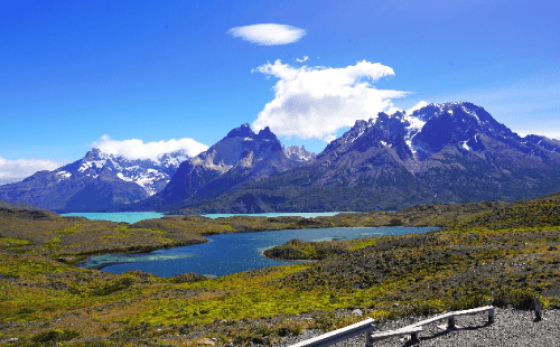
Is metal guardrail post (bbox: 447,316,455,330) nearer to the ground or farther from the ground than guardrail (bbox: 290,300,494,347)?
nearer to the ground

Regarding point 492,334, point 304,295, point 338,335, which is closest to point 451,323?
point 492,334

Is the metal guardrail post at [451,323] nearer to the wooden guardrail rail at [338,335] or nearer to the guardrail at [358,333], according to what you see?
the guardrail at [358,333]

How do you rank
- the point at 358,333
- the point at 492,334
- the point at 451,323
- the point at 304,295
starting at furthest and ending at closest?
the point at 304,295 → the point at 451,323 → the point at 492,334 → the point at 358,333

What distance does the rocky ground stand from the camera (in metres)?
16.9

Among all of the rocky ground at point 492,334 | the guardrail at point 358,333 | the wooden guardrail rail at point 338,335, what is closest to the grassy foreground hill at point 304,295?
the rocky ground at point 492,334

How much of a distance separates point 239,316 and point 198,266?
316ft

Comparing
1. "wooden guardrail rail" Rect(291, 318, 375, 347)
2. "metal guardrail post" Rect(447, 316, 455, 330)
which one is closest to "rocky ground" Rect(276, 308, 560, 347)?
"metal guardrail post" Rect(447, 316, 455, 330)

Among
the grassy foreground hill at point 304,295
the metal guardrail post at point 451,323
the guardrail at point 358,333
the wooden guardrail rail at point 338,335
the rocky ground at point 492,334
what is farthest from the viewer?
the grassy foreground hill at point 304,295

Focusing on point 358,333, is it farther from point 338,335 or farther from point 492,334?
point 492,334

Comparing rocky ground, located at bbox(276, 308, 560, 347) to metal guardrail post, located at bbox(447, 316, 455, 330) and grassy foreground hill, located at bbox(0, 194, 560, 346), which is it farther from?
grassy foreground hill, located at bbox(0, 194, 560, 346)

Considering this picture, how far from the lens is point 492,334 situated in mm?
18109

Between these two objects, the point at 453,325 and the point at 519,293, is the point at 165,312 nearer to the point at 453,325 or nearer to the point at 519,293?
the point at 453,325

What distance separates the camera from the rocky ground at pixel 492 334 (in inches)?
667

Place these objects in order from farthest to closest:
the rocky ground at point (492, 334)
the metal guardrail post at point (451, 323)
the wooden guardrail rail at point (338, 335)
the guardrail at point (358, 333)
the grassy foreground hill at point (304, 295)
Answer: the grassy foreground hill at point (304, 295), the metal guardrail post at point (451, 323), the rocky ground at point (492, 334), the guardrail at point (358, 333), the wooden guardrail rail at point (338, 335)
